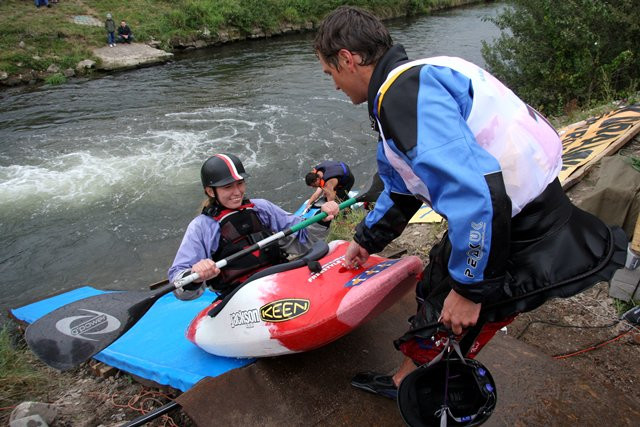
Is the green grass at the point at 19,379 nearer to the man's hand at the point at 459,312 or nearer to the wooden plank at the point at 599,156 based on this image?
the man's hand at the point at 459,312

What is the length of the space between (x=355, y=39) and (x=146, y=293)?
217cm

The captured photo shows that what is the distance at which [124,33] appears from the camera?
18.3m

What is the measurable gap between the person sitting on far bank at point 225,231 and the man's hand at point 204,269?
0.12 metres

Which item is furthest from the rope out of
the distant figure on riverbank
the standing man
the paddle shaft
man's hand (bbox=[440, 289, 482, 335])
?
the distant figure on riverbank

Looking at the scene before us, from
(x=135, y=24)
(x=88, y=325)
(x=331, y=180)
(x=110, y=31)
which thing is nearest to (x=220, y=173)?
(x=88, y=325)

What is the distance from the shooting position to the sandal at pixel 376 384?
7.35 feet

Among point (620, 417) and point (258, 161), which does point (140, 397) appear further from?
point (258, 161)

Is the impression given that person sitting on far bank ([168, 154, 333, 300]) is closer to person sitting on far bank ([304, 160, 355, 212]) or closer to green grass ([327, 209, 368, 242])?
green grass ([327, 209, 368, 242])

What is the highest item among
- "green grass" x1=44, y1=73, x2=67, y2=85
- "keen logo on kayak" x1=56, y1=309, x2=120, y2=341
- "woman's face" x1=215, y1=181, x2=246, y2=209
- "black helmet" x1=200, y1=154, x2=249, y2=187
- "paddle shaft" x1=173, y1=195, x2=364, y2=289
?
"green grass" x1=44, y1=73, x2=67, y2=85

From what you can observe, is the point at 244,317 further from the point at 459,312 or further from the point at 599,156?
the point at 599,156

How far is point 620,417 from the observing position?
2.06 metres

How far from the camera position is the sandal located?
7.35ft

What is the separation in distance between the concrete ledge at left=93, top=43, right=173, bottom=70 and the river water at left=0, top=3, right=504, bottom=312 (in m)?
0.60

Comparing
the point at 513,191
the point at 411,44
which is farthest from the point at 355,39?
the point at 411,44
